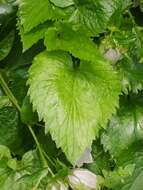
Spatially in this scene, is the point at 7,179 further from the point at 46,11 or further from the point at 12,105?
the point at 46,11

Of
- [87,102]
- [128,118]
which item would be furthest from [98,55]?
[128,118]

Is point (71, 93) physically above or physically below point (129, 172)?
above

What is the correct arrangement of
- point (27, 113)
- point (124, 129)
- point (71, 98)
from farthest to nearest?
point (124, 129) < point (27, 113) < point (71, 98)

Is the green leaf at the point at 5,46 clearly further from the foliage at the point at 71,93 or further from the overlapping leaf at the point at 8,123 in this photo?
the overlapping leaf at the point at 8,123

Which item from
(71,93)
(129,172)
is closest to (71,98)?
(71,93)

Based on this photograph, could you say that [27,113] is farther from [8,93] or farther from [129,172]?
[129,172]

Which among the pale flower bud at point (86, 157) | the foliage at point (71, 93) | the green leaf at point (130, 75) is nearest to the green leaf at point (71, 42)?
the foliage at point (71, 93)

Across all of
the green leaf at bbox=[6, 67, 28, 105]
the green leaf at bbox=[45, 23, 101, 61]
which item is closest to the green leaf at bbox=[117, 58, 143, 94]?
the green leaf at bbox=[45, 23, 101, 61]
